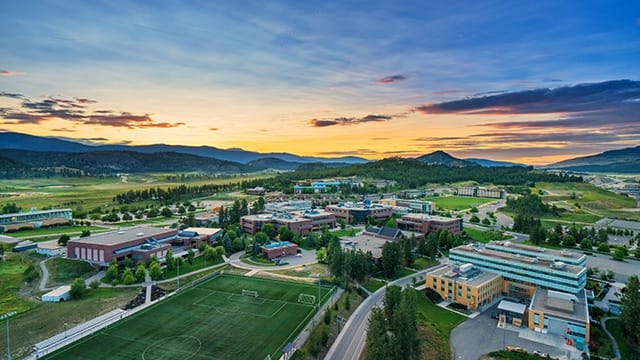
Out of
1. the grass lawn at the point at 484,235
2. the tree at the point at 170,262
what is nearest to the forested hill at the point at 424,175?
the grass lawn at the point at 484,235

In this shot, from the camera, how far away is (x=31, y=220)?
76.5 metres

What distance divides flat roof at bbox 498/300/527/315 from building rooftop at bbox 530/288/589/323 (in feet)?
3.13

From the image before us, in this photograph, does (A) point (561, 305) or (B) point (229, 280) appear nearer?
(A) point (561, 305)

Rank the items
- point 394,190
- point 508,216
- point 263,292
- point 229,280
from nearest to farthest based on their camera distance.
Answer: point 263,292
point 229,280
point 508,216
point 394,190

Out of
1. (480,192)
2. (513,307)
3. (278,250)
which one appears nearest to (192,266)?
(278,250)

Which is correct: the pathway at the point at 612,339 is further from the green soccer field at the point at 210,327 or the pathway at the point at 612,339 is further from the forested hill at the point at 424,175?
the forested hill at the point at 424,175

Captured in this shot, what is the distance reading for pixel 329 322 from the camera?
33688 millimetres

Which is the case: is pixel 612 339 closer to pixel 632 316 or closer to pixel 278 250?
pixel 632 316

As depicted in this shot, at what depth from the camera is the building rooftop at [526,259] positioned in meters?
41.7

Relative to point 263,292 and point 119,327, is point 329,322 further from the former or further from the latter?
point 119,327

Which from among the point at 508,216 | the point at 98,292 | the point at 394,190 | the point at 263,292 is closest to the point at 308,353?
the point at 263,292

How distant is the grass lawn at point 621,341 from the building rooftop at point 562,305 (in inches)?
104

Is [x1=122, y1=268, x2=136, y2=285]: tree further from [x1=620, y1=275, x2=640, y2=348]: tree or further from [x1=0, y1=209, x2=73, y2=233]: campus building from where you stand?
[x1=620, y1=275, x2=640, y2=348]: tree

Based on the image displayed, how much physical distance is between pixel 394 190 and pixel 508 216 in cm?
4632
